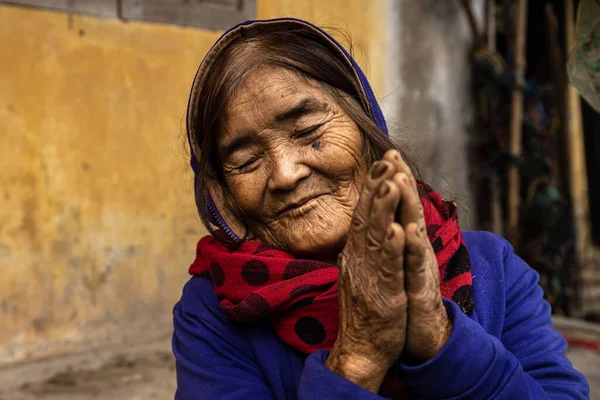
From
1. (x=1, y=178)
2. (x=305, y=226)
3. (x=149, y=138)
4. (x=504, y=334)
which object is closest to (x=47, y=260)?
(x=1, y=178)

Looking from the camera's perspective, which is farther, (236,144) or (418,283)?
(236,144)

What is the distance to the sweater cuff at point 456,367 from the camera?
4.13ft

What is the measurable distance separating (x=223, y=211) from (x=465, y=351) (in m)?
0.76

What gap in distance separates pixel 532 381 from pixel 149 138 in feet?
11.6

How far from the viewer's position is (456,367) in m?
1.26

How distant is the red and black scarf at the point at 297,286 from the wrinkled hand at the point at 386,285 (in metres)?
0.15

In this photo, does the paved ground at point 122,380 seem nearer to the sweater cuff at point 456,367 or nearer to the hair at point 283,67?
the hair at point 283,67

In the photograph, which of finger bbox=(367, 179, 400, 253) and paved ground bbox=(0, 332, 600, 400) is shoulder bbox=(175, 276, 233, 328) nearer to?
finger bbox=(367, 179, 400, 253)

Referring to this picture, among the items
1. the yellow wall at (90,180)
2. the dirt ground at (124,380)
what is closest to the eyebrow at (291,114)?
the yellow wall at (90,180)

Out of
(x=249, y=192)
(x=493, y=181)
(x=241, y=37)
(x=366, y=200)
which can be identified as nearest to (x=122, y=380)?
(x=249, y=192)

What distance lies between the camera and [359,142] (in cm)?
163

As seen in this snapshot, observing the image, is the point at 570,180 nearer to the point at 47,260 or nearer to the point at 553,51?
the point at 553,51

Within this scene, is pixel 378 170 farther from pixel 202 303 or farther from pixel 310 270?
pixel 202 303

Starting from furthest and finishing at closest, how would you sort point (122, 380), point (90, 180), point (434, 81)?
point (434, 81), point (90, 180), point (122, 380)
